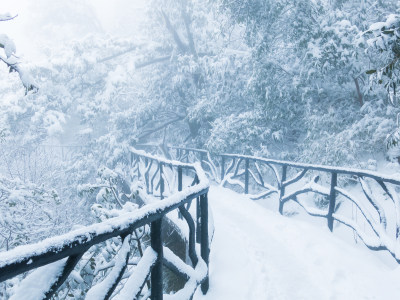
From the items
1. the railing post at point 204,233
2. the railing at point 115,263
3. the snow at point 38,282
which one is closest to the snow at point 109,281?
the railing at point 115,263

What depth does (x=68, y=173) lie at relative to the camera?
585 inches

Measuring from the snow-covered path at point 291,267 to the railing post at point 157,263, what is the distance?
1.32m

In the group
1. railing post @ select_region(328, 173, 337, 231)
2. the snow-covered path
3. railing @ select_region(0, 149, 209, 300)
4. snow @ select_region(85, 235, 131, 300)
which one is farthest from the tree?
railing post @ select_region(328, 173, 337, 231)

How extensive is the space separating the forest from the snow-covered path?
6.37 feet

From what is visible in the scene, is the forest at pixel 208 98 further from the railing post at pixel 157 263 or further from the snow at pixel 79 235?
the snow at pixel 79 235

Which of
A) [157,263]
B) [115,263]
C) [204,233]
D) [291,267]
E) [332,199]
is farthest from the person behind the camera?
[332,199]

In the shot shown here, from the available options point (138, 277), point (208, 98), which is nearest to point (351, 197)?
point (138, 277)

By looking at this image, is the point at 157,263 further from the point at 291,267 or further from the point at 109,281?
the point at 291,267

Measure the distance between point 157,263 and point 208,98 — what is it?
37.3ft

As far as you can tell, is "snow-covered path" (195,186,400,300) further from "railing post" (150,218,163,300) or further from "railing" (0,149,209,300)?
"railing post" (150,218,163,300)

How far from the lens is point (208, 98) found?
13.0 metres

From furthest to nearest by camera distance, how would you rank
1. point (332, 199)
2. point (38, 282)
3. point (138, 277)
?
point (332, 199)
point (138, 277)
point (38, 282)

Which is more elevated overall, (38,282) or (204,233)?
(38,282)

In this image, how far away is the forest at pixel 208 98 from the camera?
7.96 meters
